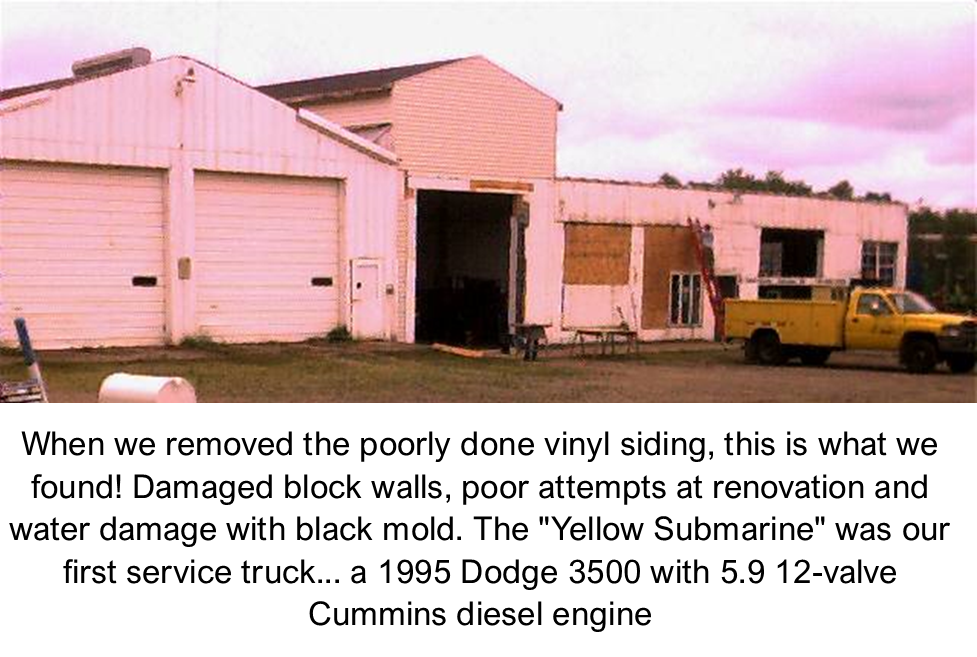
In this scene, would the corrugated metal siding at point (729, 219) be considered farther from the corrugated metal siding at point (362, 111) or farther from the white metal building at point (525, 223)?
the corrugated metal siding at point (362, 111)

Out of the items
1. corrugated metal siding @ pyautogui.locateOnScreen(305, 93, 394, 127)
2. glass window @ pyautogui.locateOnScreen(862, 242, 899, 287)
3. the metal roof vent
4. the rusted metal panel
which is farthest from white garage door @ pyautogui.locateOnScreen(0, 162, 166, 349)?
glass window @ pyautogui.locateOnScreen(862, 242, 899, 287)

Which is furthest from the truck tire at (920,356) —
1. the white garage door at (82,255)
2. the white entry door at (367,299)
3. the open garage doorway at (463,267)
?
the white garage door at (82,255)

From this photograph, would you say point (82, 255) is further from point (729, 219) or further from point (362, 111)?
point (729, 219)

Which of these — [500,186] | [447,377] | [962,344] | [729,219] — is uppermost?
[500,186]

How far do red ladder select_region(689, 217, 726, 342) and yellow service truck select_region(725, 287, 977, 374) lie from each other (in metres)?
5.70

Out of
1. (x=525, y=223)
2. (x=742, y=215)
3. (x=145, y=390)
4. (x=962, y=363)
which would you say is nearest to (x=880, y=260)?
(x=742, y=215)

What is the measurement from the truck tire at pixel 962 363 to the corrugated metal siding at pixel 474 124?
33.2 feet

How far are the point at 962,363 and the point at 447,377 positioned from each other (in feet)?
34.3

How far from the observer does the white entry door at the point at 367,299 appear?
2522 centimetres

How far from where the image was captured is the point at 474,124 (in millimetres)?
27250

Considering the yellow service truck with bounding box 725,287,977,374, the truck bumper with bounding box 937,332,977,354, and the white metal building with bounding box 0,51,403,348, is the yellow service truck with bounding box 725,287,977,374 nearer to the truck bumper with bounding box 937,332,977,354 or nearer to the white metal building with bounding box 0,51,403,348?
the truck bumper with bounding box 937,332,977,354

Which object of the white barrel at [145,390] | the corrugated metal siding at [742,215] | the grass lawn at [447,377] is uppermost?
the corrugated metal siding at [742,215]

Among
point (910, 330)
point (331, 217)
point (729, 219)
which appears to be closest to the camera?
point (910, 330)

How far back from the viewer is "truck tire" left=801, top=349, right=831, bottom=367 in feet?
82.4
